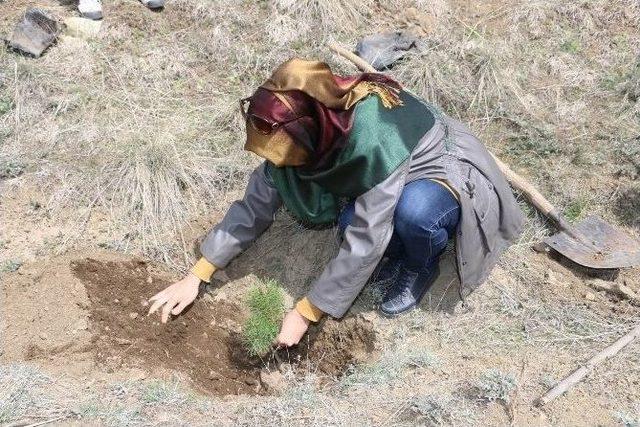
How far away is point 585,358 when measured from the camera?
2508 mm

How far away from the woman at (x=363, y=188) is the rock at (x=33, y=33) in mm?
2150

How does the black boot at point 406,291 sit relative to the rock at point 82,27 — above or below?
below

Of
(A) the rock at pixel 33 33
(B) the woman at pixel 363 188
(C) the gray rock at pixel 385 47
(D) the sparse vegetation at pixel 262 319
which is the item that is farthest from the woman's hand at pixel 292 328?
(A) the rock at pixel 33 33

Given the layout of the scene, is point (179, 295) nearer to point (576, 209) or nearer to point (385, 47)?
point (576, 209)

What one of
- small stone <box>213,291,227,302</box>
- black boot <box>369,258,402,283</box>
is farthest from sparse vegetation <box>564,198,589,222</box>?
small stone <box>213,291,227,302</box>

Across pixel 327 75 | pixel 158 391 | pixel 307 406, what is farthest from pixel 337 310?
pixel 327 75

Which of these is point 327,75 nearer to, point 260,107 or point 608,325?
point 260,107

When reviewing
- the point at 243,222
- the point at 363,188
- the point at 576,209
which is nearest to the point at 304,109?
the point at 363,188

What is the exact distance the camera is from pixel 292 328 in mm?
2482

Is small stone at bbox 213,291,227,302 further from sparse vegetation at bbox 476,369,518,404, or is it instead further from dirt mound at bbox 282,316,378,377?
sparse vegetation at bbox 476,369,518,404

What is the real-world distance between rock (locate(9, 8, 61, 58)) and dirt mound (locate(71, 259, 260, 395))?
175cm

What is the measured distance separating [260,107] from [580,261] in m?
1.80

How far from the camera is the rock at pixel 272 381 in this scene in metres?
2.73

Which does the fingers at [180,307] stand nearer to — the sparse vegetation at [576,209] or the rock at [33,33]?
the sparse vegetation at [576,209]
